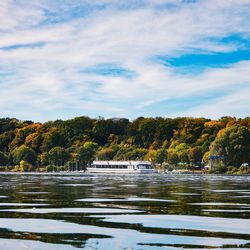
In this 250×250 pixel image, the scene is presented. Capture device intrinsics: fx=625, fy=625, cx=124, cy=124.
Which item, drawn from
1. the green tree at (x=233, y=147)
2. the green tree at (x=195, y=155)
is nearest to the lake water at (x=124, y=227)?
the green tree at (x=233, y=147)

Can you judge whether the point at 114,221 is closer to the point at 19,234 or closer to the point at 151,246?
the point at 19,234

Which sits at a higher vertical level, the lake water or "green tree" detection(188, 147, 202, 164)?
"green tree" detection(188, 147, 202, 164)

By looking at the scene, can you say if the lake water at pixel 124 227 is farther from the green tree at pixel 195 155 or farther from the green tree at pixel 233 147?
the green tree at pixel 195 155

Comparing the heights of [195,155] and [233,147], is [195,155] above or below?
below

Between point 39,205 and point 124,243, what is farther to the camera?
point 39,205

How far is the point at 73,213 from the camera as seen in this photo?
21.5 metres

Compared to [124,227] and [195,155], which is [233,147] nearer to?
[195,155]

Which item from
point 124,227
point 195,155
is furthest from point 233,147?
point 124,227

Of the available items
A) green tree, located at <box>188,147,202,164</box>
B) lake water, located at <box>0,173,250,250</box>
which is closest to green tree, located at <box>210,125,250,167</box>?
green tree, located at <box>188,147,202,164</box>

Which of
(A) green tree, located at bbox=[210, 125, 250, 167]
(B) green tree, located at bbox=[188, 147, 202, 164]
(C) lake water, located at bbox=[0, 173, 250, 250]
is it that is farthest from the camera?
(B) green tree, located at bbox=[188, 147, 202, 164]

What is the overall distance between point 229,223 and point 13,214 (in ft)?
24.3

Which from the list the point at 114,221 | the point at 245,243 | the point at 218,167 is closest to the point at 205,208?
the point at 114,221

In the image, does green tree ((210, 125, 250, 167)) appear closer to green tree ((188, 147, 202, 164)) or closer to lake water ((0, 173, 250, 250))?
green tree ((188, 147, 202, 164))

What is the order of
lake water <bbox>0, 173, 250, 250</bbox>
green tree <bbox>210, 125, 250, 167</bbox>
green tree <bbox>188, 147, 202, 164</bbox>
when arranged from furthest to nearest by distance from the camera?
green tree <bbox>188, 147, 202, 164</bbox>
green tree <bbox>210, 125, 250, 167</bbox>
lake water <bbox>0, 173, 250, 250</bbox>
